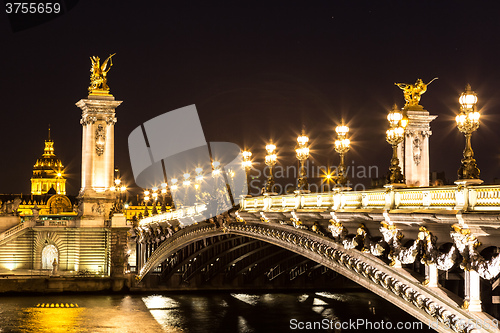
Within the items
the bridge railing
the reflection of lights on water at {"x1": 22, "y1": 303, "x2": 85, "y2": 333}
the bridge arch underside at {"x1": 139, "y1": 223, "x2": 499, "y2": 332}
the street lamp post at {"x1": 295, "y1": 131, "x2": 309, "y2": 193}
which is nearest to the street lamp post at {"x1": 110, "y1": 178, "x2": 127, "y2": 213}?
the reflection of lights on water at {"x1": 22, "y1": 303, "x2": 85, "y2": 333}

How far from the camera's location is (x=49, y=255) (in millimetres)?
76562

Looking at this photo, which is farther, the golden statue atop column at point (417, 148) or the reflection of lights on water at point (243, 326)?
the golden statue atop column at point (417, 148)

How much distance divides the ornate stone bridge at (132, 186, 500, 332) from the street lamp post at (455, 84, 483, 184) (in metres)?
0.33

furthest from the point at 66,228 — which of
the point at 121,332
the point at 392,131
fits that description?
the point at 392,131

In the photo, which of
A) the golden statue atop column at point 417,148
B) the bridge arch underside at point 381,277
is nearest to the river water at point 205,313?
the golden statue atop column at point 417,148

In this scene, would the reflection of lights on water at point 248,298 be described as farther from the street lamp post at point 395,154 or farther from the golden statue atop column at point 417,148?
the street lamp post at point 395,154

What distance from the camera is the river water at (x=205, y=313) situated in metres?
48.9

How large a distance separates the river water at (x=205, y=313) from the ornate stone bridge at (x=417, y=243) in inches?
677

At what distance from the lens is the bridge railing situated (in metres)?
17.9

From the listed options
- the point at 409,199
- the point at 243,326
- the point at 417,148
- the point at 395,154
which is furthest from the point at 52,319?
the point at 409,199

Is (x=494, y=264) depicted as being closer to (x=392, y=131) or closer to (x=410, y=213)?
(x=410, y=213)

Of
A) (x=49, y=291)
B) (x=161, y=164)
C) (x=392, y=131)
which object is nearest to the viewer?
(x=392, y=131)

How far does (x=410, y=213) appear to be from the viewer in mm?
20391

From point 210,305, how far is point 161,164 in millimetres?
50573
